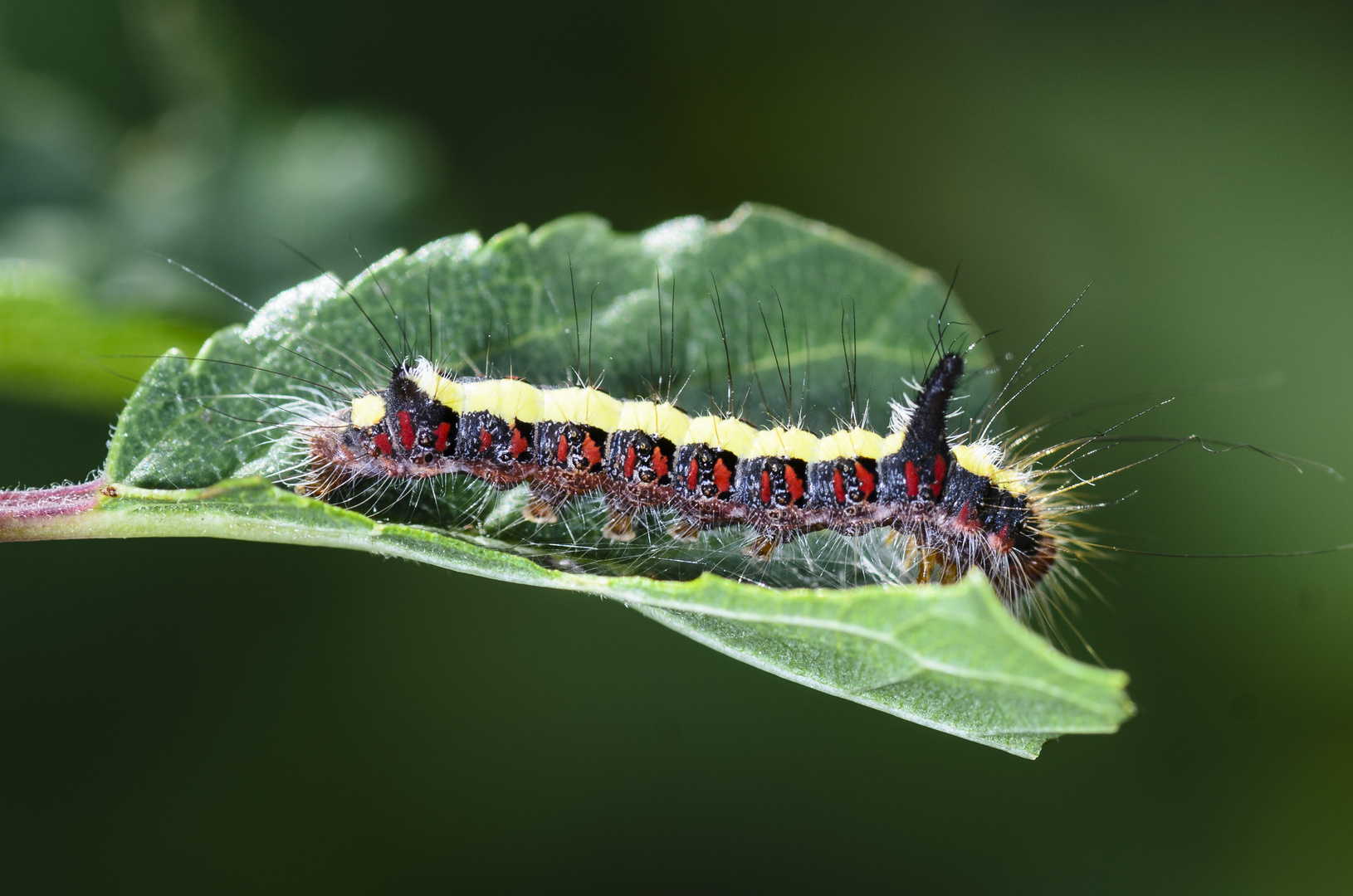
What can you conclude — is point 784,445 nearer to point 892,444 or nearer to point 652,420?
point 892,444

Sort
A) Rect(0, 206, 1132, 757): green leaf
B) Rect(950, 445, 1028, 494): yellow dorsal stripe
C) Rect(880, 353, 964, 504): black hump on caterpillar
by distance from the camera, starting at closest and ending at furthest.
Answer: Rect(0, 206, 1132, 757): green leaf
Rect(880, 353, 964, 504): black hump on caterpillar
Rect(950, 445, 1028, 494): yellow dorsal stripe

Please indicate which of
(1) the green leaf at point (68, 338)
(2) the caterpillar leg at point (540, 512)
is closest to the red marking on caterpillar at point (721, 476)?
(2) the caterpillar leg at point (540, 512)

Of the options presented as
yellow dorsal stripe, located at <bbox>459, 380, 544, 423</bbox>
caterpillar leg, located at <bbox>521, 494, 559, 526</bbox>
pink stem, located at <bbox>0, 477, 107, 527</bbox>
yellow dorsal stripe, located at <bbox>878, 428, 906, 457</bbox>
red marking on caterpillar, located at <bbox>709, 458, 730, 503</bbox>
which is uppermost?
yellow dorsal stripe, located at <bbox>878, 428, 906, 457</bbox>

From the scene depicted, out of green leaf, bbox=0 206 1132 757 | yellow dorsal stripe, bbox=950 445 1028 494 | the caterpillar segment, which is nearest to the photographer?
green leaf, bbox=0 206 1132 757

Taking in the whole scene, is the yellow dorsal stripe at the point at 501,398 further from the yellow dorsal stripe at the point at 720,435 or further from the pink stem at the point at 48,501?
the pink stem at the point at 48,501

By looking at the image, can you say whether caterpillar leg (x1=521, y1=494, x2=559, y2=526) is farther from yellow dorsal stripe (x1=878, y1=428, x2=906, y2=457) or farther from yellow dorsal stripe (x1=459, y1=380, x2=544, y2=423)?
yellow dorsal stripe (x1=878, y1=428, x2=906, y2=457)

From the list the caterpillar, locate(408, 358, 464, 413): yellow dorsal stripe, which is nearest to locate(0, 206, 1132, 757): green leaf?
the caterpillar
